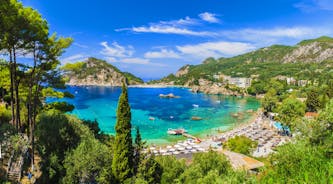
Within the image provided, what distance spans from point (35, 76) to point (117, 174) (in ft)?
25.5

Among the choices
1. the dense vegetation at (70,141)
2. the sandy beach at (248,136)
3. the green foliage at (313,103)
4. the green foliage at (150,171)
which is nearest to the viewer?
the dense vegetation at (70,141)

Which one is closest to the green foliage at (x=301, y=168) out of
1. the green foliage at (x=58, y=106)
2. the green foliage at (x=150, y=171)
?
the green foliage at (x=150, y=171)

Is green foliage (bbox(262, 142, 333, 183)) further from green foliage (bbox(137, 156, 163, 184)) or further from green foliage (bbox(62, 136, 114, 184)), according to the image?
green foliage (bbox(62, 136, 114, 184))

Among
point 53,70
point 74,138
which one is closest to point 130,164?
point 74,138

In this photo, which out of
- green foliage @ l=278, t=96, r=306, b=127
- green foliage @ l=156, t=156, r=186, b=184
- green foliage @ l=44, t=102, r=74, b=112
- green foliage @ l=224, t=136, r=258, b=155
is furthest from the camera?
green foliage @ l=278, t=96, r=306, b=127

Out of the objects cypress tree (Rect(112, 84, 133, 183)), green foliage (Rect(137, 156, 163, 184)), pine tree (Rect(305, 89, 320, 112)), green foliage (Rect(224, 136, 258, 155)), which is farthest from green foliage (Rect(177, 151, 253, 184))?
pine tree (Rect(305, 89, 320, 112))

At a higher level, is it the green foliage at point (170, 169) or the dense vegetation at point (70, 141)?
the dense vegetation at point (70, 141)

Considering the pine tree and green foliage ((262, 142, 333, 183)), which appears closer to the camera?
green foliage ((262, 142, 333, 183))

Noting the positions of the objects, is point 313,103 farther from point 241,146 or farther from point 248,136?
point 241,146

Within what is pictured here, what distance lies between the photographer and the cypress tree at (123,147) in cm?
1371

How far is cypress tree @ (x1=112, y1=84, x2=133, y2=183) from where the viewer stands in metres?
13.7

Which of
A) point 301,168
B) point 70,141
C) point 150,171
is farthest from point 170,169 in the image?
point 301,168

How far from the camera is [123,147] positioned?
13977 millimetres

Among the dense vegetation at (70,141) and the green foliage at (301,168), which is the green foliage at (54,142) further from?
the green foliage at (301,168)
